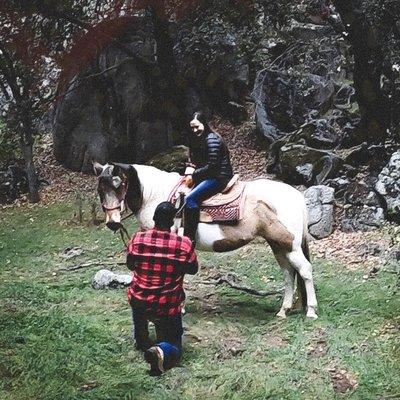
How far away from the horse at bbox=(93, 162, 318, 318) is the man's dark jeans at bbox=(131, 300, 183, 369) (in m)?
1.43

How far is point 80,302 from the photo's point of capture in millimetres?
7875

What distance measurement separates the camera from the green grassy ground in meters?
5.24

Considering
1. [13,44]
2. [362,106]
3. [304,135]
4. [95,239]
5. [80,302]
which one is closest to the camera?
[80,302]

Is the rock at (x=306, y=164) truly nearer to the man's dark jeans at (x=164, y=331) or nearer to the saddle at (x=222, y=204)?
the saddle at (x=222, y=204)

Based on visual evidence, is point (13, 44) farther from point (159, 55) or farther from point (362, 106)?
point (362, 106)

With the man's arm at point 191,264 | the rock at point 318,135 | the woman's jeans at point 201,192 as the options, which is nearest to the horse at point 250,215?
the woman's jeans at point 201,192

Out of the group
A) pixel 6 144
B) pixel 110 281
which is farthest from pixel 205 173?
pixel 6 144

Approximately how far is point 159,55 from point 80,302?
368 inches

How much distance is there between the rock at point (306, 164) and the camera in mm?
12391

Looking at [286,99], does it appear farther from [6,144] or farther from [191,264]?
[191,264]

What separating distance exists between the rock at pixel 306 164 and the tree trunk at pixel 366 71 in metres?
1.10

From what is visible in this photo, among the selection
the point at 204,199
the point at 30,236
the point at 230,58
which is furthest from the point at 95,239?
the point at 230,58

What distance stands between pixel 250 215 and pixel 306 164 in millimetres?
6148

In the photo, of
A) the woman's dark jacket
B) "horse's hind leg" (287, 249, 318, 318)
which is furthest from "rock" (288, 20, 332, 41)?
"horse's hind leg" (287, 249, 318, 318)
